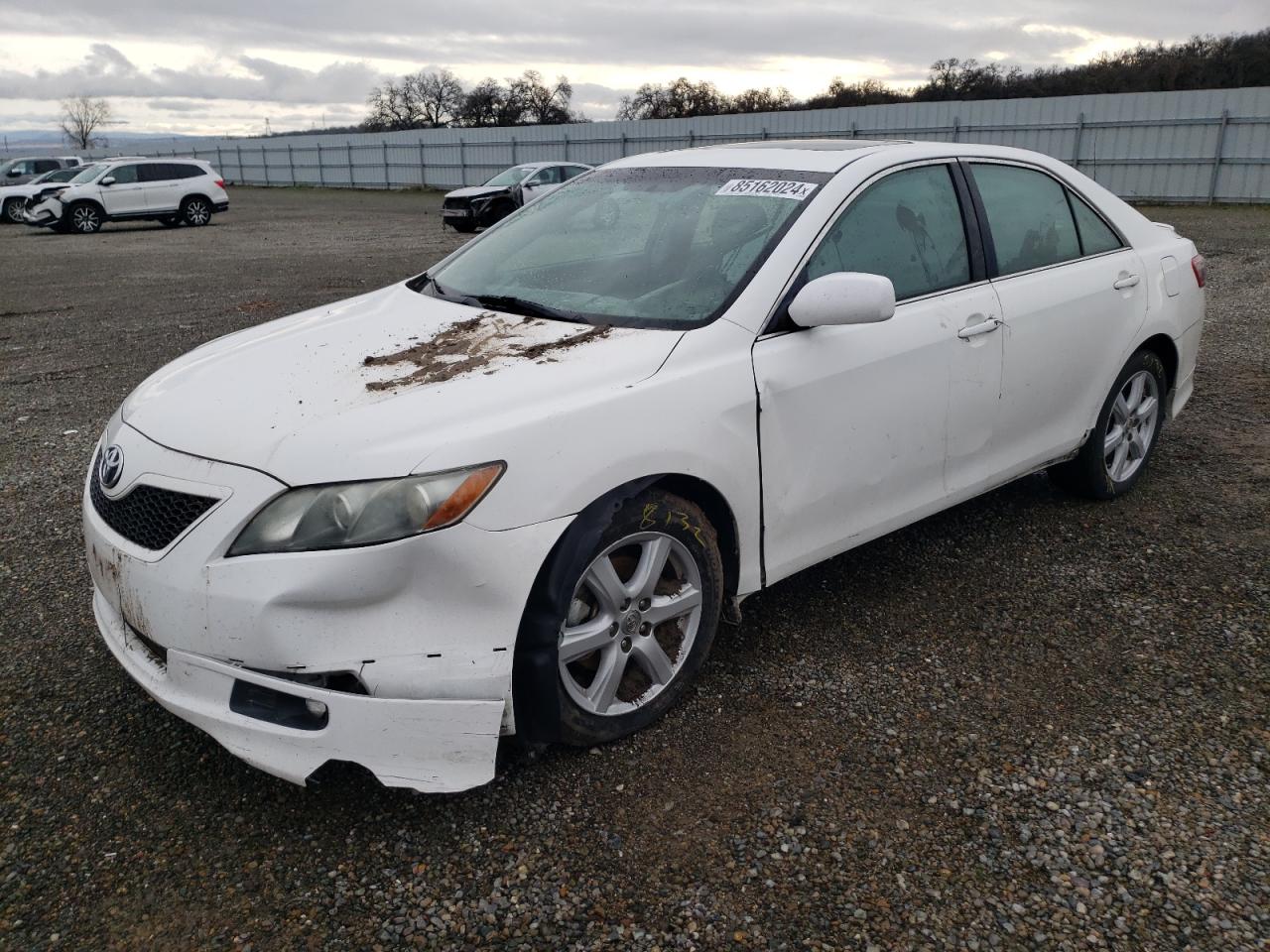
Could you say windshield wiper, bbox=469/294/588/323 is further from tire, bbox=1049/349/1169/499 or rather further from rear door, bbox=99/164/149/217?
rear door, bbox=99/164/149/217

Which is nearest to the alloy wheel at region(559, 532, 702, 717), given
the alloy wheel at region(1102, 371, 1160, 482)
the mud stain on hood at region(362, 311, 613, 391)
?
the mud stain on hood at region(362, 311, 613, 391)

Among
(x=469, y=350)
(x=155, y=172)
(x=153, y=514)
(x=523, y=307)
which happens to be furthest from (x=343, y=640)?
(x=155, y=172)

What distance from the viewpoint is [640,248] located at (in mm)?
3461

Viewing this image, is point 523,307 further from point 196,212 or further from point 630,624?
point 196,212

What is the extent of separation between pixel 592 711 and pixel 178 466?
1.24 metres

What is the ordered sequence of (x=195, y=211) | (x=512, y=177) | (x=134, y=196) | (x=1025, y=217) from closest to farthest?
(x=1025, y=217), (x=512, y=177), (x=134, y=196), (x=195, y=211)

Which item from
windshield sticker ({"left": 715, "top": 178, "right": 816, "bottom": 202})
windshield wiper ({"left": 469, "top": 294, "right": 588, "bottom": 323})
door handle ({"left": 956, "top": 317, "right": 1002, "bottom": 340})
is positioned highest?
windshield sticker ({"left": 715, "top": 178, "right": 816, "bottom": 202})

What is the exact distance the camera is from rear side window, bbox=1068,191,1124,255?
4359 millimetres

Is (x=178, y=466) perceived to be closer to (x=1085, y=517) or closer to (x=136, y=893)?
(x=136, y=893)

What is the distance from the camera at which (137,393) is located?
10.2 feet

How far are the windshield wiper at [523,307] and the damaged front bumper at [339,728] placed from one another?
1.30 metres

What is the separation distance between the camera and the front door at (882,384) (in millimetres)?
3072

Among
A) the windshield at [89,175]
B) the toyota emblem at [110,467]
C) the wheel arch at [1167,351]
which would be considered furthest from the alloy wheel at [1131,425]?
the windshield at [89,175]

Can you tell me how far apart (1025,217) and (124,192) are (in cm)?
2477
